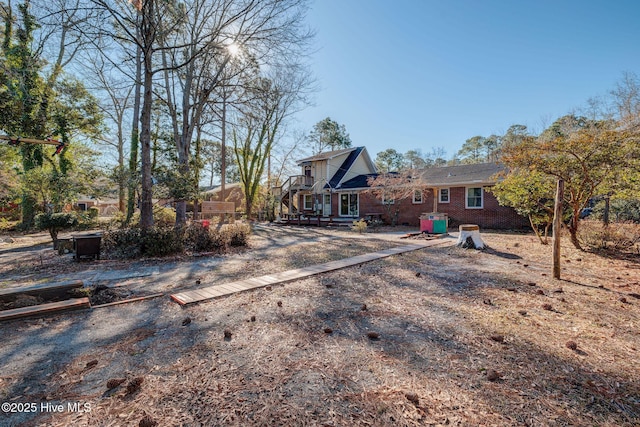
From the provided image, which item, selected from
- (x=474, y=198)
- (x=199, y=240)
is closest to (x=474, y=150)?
(x=474, y=198)

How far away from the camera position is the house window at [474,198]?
15.3 metres

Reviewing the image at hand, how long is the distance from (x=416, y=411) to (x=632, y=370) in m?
1.94

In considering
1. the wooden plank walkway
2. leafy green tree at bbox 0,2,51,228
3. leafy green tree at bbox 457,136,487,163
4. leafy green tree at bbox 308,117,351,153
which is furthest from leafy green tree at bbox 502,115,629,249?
leafy green tree at bbox 457,136,487,163

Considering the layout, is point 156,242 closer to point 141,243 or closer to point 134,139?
point 141,243

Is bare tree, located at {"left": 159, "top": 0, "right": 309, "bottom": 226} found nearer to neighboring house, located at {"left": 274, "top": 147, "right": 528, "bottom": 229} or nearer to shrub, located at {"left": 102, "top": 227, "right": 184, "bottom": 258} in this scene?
shrub, located at {"left": 102, "top": 227, "right": 184, "bottom": 258}

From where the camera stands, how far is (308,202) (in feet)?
80.6

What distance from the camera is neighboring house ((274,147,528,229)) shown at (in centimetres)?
1500

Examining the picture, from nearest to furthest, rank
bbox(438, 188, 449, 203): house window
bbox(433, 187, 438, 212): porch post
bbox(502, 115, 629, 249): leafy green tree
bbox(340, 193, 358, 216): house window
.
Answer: bbox(502, 115, 629, 249): leafy green tree, bbox(433, 187, 438, 212): porch post, bbox(438, 188, 449, 203): house window, bbox(340, 193, 358, 216): house window

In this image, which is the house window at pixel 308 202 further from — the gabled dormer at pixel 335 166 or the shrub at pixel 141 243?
the shrub at pixel 141 243

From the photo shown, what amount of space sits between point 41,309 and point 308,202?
70.4 ft

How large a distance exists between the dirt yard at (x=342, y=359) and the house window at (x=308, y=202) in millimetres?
19654

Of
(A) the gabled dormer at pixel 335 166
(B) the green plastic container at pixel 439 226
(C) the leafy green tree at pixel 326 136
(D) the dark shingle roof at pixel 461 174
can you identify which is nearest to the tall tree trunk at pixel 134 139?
(A) the gabled dormer at pixel 335 166

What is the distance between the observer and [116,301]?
399cm

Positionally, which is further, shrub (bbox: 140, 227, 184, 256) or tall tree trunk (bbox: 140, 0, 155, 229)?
tall tree trunk (bbox: 140, 0, 155, 229)
